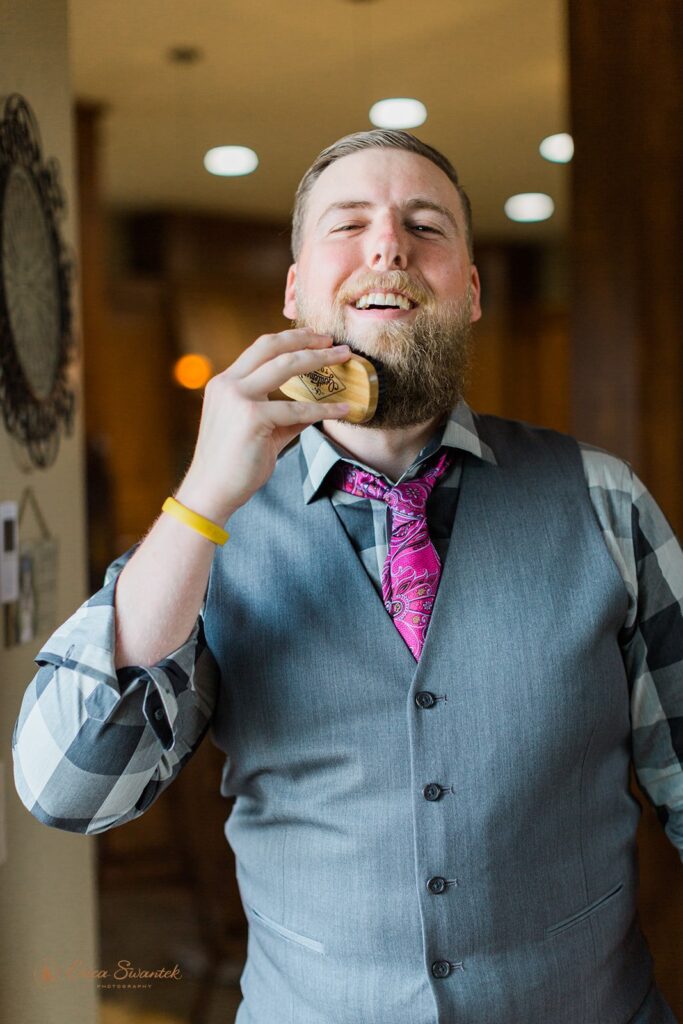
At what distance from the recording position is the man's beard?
3.12 feet

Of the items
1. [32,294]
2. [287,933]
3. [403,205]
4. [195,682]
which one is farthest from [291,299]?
[32,294]

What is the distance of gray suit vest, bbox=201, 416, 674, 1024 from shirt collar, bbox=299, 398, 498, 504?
35mm

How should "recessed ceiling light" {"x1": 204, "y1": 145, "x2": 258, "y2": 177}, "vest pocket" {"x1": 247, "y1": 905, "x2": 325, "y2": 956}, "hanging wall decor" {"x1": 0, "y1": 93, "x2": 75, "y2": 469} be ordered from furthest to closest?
"recessed ceiling light" {"x1": 204, "y1": 145, "x2": 258, "y2": 177} < "hanging wall decor" {"x1": 0, "y1": 93, "x2": 75, "y2": 469} < "vest pocket" {"x1": 247, "y1": 905, "x2": 325, "y2": 956}

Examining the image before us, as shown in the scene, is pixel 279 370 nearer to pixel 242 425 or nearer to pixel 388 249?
pixel 242 425

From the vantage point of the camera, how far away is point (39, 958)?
1.75 meters

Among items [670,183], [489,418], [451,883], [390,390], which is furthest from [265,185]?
[451,883]

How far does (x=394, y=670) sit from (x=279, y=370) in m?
0.31

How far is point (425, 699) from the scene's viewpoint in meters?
0.89

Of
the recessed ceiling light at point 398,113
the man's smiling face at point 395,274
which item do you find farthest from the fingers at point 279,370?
the recessed ceiling light at point 398,113

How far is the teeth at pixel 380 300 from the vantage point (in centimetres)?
95

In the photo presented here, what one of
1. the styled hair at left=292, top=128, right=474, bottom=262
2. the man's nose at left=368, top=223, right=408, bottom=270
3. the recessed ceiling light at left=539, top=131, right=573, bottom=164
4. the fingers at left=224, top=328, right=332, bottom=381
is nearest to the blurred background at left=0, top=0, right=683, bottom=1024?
the recessed ceiling light at left=539, top=131, right=573, bottom=164

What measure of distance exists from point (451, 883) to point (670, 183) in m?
1.30

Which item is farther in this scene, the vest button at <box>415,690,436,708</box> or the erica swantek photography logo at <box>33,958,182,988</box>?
the erica swantek photography logo at <box>33,958,182,988</box>

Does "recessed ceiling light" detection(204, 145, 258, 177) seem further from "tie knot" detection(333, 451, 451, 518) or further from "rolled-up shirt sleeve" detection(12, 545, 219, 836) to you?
"rolled-up shirt sleeve" detection(12, 545, 219, 836)
